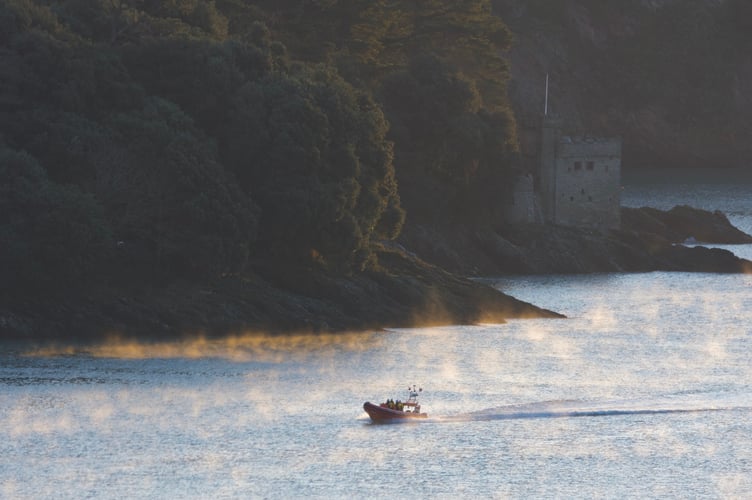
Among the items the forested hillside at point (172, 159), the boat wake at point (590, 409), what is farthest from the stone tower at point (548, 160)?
the boat wake at point (590, 409)

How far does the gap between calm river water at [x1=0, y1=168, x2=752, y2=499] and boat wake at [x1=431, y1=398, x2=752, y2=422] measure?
0.11 m

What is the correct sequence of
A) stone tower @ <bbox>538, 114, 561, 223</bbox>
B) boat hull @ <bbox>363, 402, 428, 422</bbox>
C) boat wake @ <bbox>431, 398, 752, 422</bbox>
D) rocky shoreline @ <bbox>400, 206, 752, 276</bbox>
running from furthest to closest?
1. stone tower @ <bbox>538, 114, 561, 223</bbox>
2. rocky shoreline @ <bbox>400, 206, 752, 276</bbox>
3. boat wake @ <bbox>431, 398, 752, 422</bbox>
4. boat hull @ <bbox>363, 402, 428, 422</bbox>

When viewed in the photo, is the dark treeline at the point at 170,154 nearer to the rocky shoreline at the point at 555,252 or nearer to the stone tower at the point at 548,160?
the rocky shoreline at the point at 555,252

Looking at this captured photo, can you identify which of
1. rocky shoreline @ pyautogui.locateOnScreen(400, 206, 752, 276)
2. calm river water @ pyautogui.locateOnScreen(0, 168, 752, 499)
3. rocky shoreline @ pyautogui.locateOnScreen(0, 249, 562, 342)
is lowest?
calm river water @ pyautogui.locateOnScreen(0, 168, 752, 499)

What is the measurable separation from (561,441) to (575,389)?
10212 mm

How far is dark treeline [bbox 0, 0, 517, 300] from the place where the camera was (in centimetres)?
9144

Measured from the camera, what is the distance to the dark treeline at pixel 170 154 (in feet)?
300

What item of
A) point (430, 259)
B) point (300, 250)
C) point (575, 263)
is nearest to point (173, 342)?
point (300, 250)

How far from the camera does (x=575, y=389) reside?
86438mm

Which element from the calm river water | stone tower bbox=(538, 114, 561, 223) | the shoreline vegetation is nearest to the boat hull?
the calm river water

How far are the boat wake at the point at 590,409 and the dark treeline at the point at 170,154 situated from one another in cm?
1878

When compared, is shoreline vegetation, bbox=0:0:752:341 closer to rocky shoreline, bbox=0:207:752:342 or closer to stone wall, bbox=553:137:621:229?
rocky shoreline, bbox=0:207:752:342

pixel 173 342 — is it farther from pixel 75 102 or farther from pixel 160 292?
pixel 75 102

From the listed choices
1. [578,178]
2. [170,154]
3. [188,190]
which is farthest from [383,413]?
[578,178]
